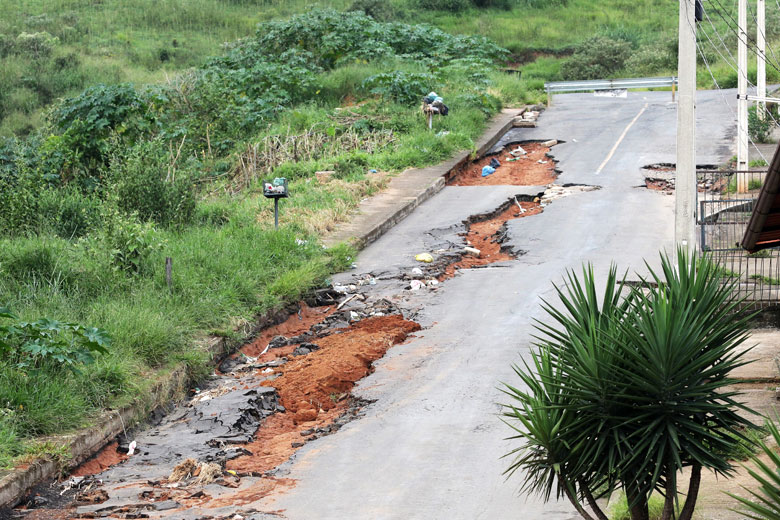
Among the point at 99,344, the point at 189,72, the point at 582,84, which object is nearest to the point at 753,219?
the point at 99,344

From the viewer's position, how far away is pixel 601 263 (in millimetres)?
13523

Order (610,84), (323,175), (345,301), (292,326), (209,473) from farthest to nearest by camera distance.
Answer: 1. (610,84)
2. (323,175)
3. (345,301)
4. (292,326)
5. (209,473)

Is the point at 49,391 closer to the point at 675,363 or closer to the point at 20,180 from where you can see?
the point at 675,363

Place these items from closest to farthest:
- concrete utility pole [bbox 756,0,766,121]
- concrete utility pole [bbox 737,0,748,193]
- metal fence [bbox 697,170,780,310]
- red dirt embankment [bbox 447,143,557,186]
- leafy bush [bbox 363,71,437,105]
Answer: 1. metal fence [bbox 697,170,780,310]
2. concrete utility pole [bbox 756,0,766,121]
3. concrete utility pole [bbox 737,0,748,193]
4. red dirt embankment [bbox 447,143,557,186]
5. leafy bush [bbox 363,71,437,105]

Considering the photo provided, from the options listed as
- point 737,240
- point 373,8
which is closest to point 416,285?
point 737,240

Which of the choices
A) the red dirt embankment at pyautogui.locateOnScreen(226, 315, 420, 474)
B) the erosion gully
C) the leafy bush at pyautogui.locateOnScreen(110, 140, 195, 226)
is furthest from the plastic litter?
the red dirt embankment at pyautogui.locateOnScreen(226, 315, 420, 474)

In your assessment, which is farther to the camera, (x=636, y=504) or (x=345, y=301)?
(x=345, y=301)

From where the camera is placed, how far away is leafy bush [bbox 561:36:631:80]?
40.8 m

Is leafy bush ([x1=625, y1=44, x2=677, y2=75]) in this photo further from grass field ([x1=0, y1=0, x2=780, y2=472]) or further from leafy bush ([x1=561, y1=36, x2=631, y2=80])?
leafy bush ([x1=561, y1=36, x2=631, y2=80])

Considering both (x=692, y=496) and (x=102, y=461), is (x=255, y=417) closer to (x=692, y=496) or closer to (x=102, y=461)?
(x=102, y=461)

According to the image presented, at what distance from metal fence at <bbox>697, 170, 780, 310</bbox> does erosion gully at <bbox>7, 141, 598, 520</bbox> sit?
3.22 metres

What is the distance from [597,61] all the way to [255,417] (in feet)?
118

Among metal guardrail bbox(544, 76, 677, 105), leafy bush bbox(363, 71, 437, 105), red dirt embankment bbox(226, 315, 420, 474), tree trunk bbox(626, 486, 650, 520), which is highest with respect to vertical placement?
leafy bush bbox(363, 71, 437, 105)

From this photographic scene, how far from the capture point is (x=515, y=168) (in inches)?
851
